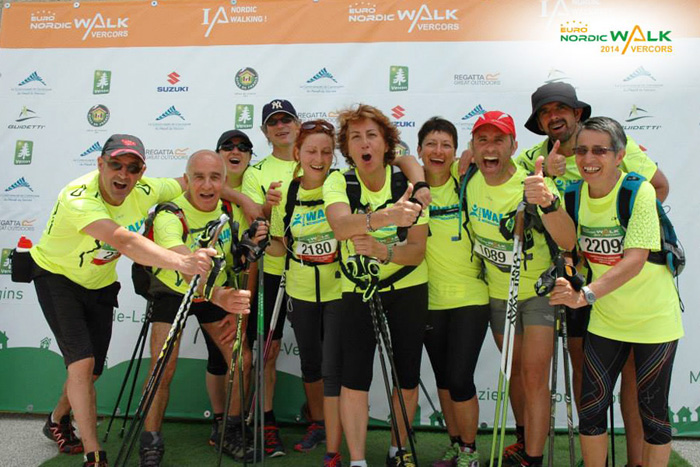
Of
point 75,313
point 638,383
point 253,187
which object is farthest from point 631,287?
point 75,313

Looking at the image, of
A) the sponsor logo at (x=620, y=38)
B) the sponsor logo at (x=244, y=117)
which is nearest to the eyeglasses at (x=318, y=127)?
the sponsor logo at (x=244, y=117)

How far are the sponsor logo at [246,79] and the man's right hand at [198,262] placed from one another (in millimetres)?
2040

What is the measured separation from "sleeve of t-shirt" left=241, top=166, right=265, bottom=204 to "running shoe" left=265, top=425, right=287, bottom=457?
1432 millimetres

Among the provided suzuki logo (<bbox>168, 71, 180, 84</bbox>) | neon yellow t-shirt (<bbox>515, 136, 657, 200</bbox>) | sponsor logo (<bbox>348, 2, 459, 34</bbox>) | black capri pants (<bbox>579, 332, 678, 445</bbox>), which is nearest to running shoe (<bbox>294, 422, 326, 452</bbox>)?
black capri pants (<bbox>579, 332, 678, 445</bbox>)

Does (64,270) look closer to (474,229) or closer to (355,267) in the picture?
(355,267)

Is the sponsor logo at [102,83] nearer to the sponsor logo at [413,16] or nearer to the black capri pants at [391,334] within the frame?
the sponsor logo at [413,16]

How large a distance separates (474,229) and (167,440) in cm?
249

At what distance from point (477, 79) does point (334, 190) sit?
182cm

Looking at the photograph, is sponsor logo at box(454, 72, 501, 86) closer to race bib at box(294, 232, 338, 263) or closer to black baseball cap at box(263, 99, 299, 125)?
black baseball cap at box(263, 99, 299, 125)

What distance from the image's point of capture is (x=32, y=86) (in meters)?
4.70

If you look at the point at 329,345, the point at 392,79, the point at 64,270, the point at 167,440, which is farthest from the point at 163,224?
the point at 392,79

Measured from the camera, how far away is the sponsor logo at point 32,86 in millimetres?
4684

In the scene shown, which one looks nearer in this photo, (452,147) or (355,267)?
(355,267)

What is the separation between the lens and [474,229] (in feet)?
10.7
